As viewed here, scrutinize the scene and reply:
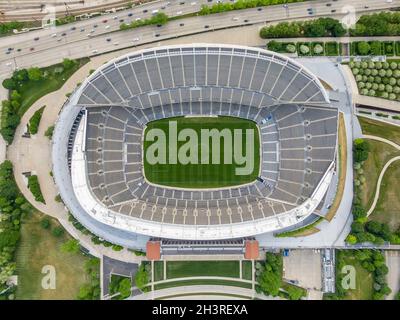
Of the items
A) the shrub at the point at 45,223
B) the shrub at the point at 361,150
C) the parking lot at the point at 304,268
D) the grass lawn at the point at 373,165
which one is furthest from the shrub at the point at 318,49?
the shrub at the point at 45,223

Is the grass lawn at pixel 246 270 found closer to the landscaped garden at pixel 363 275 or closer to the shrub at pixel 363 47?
the landscaped garden at pixel 363 275

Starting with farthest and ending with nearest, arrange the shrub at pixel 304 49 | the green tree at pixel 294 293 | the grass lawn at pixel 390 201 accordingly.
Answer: the shrub at pixel 304 49 < the grass lawn at pixel 390 201 < the green tree at pixel 294 293

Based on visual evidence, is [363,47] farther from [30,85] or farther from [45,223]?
[45,223]

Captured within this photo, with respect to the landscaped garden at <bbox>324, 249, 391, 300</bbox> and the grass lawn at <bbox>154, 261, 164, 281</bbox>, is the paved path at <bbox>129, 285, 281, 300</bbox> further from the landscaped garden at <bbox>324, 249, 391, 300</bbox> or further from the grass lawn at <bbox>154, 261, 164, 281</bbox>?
the landscaped garden at <bbox>324, 249, 391, 300</bbox>

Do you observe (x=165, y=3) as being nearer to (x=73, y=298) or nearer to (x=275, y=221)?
(x=275, y=221)

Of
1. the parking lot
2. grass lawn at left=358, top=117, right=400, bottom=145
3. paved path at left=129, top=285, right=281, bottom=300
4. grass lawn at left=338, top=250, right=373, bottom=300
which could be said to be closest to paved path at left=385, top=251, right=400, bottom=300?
grass lawn at left=338, top=250, right=373, bottom=300

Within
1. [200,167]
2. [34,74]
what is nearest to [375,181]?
[200,167]

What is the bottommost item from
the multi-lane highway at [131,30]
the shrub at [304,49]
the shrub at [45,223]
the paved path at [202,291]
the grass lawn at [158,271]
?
the paved path at [202,291]

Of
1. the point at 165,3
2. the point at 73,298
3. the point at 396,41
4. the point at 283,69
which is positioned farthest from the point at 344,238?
the point at 165,3

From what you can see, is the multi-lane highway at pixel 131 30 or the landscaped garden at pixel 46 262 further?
the multi-lane highway at pixel 131 30
